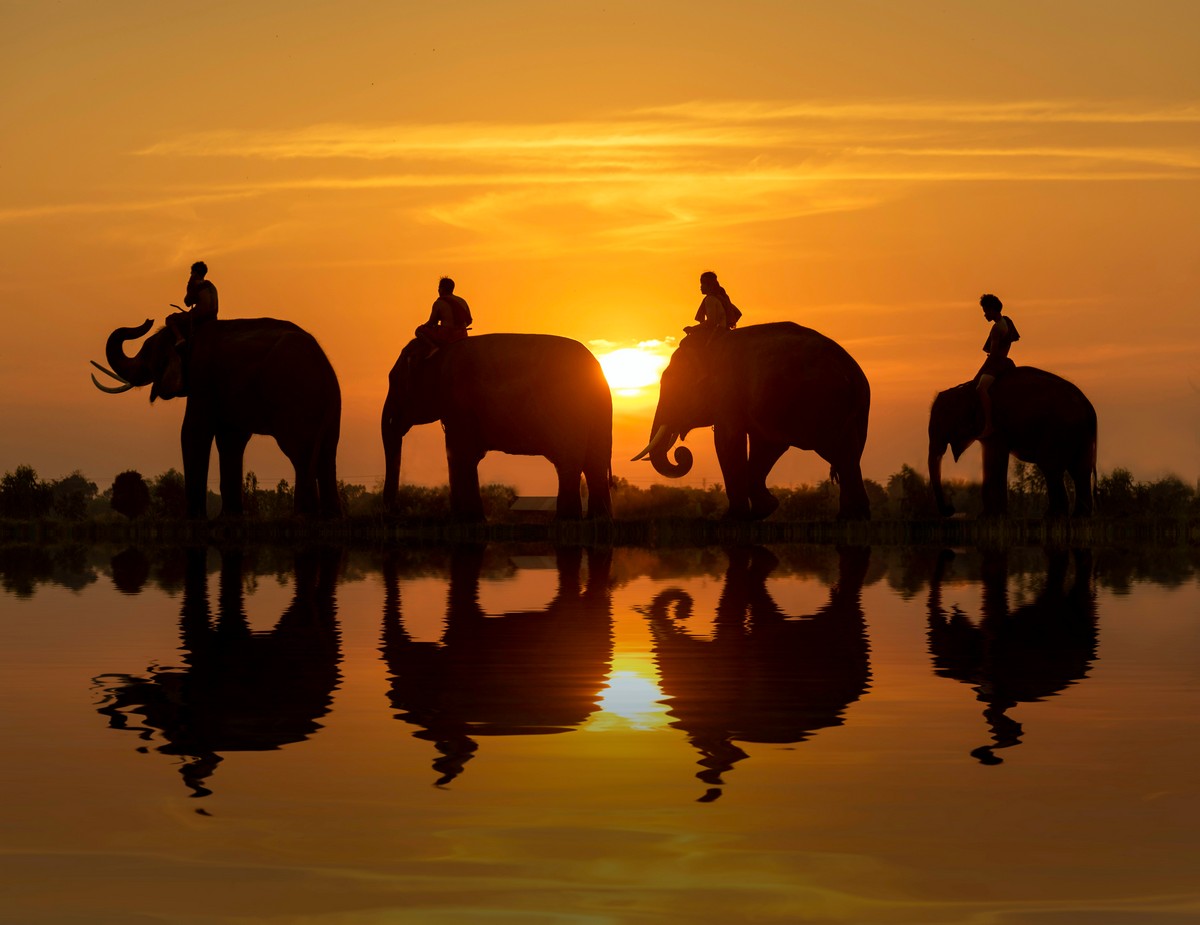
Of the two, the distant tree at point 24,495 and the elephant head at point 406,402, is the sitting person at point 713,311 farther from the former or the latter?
the distant tree at point 24,495

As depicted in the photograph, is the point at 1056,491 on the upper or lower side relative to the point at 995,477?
lower

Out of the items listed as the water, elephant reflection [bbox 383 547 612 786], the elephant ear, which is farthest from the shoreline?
the water

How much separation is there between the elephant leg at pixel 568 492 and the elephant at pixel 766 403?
195 centimetres

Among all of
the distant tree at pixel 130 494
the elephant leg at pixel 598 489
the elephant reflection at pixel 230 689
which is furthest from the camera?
the distant tree at pixel 130 494

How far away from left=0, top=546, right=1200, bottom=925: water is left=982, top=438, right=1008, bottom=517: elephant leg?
12609 mm

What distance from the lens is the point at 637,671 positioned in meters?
8.41

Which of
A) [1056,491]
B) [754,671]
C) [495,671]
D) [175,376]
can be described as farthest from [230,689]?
[1056,491]

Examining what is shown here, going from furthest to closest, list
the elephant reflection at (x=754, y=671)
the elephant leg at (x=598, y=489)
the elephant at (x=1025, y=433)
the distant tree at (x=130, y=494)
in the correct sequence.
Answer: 1. the distant tree at (x=130, y=494)
2. the elephant at (x=1025, y=433)
3. the elephant leg at (x=598, y=489)
4. the elephant reflection at (x=754, y=671)

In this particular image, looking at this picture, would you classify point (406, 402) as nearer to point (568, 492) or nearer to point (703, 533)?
point (568, 492)

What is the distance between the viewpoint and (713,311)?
2422cm

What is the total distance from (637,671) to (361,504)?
78.1 ft

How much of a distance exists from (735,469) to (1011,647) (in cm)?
1437

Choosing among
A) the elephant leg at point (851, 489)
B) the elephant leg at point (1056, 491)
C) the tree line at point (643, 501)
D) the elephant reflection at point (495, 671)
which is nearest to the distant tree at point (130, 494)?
the tree line at point (643, 501)

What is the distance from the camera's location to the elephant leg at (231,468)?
23.6 meters
